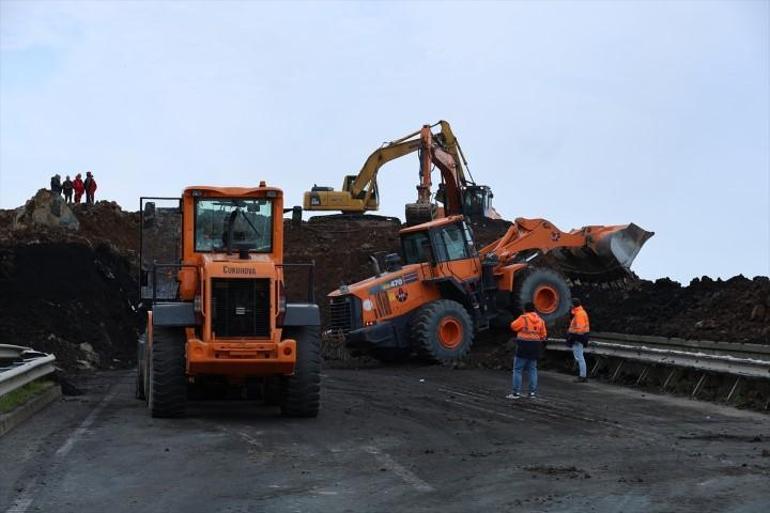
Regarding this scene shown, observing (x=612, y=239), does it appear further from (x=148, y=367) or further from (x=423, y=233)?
(x=148, y=367)

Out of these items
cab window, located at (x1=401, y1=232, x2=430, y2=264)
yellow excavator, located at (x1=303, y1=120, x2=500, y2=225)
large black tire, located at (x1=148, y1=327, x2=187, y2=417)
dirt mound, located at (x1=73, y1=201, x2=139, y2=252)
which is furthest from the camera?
dirt mound, located at (x1=73, y1=201, x2=139, y2=252)

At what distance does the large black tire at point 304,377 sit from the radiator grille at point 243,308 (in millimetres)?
557

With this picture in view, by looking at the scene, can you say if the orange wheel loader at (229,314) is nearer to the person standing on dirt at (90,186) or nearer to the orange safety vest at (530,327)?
the orange safety vest at (530,327)

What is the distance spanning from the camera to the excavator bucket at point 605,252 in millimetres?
29281

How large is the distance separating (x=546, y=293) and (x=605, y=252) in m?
2.60

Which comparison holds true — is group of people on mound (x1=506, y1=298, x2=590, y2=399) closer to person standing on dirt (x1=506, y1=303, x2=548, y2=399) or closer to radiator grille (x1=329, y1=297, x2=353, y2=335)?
person standing on dirt (x1=506, y1=303, x2=548, y2=399)

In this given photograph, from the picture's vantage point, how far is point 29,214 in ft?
137

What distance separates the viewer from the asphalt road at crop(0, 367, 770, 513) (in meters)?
9.62

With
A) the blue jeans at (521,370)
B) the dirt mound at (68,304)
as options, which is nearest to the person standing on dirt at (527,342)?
the blue jeans at (521,370)

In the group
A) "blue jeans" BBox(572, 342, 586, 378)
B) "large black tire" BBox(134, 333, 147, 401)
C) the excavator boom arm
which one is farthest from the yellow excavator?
"large black tire" BBox(134, 333, 147, 401)

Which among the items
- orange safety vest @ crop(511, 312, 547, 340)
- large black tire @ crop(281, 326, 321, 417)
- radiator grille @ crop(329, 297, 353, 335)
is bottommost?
large black tire @ crop(281, 326, 321, 417)

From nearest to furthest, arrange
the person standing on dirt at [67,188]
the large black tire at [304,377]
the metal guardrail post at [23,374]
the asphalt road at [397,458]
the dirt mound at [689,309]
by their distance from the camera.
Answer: the asphalt road at [397,458] < the metal guardrail post at [23,374] < the large black tire at [304,377] < the dirt mound at [689,309] < the person standing on dirt at [67,188]

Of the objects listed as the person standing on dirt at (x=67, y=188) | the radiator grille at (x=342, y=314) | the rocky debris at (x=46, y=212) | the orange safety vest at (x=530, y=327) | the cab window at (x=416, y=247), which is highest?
the person standing on dirt at (x=67, y=188)

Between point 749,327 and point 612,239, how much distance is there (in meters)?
5.23
